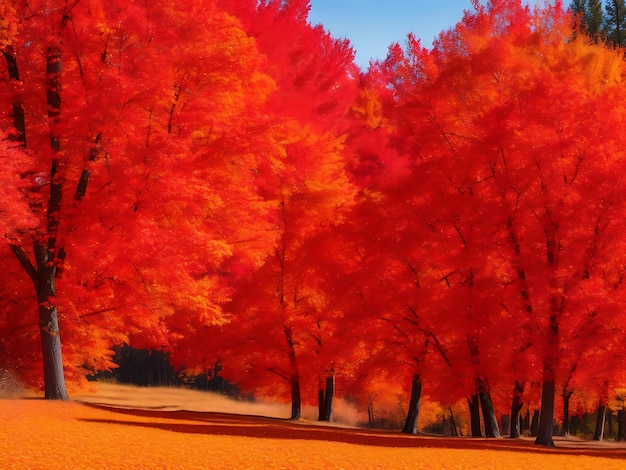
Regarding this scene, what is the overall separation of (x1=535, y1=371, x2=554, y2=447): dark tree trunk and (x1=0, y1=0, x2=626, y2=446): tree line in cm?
7

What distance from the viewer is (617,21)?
4722cm

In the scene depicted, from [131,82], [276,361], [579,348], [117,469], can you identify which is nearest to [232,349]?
[276,361]

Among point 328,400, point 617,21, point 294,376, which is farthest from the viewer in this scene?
point 617,21

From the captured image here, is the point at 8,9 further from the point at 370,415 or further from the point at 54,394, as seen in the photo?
the point at 370,415

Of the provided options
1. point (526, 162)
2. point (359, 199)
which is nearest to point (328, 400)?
point (359, 199)

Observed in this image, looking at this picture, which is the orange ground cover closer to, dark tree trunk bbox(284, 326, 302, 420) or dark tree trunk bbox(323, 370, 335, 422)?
dark tree trunk bbox(284, 326, 302, 420)

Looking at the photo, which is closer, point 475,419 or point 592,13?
point 475,419

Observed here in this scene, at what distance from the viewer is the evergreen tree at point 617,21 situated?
46.6m

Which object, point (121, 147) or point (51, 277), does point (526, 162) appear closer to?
point (121, 147)

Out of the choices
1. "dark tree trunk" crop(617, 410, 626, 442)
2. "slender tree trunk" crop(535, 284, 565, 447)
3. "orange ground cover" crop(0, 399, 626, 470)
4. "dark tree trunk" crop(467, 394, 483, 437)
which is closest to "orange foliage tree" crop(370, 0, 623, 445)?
"slender tree trunk" crop(535, 284, 565, 447)

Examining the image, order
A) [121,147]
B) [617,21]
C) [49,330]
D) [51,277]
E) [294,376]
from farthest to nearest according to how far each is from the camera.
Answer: [617,21] < [294,376] < [51,277] < [49,330] < [121,147]

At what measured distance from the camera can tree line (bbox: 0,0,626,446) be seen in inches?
709

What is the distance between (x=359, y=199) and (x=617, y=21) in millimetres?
32169

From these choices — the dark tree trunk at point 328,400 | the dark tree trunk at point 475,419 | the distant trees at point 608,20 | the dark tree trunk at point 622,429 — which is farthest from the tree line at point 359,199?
the distant trees at point 608,20
